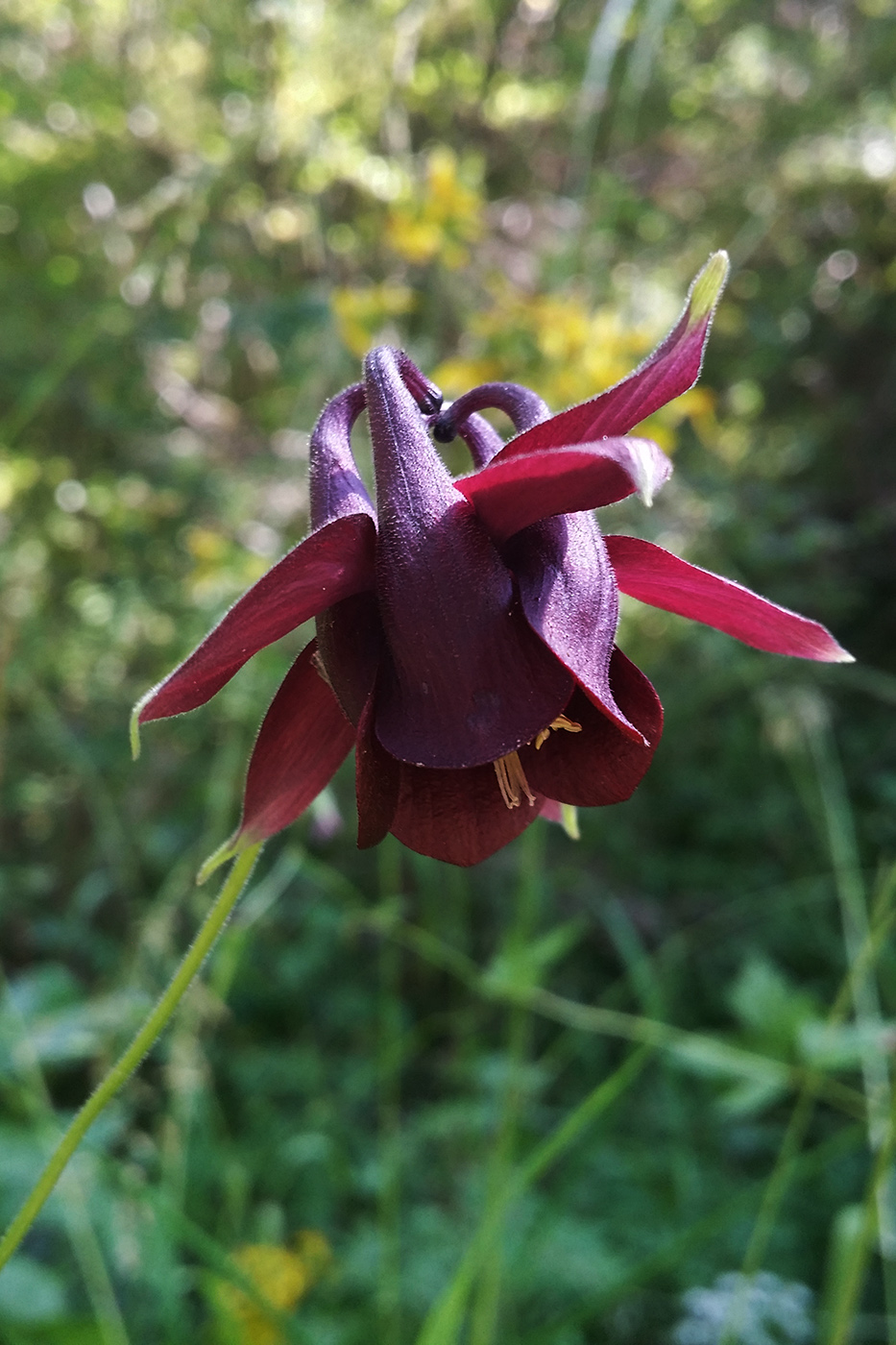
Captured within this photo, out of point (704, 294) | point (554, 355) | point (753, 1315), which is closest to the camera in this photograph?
point (704, 294)

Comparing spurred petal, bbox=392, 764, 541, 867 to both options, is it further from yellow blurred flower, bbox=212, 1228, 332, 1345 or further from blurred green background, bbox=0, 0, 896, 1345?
yellow blurred flower, bbox=212, 1228, 332, 1345

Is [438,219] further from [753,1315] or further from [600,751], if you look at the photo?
[753,1315]

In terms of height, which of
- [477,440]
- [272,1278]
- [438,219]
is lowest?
[272,1278]

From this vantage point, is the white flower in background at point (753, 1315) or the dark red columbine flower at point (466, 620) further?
the white flower in background at point (753, 1315)

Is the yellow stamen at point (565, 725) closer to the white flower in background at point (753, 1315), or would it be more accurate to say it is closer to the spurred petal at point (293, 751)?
the spurred petal at point (293, 751)

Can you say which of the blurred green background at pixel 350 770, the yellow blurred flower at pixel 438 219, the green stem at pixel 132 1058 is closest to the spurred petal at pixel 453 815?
the green stem at pixel 132 1058

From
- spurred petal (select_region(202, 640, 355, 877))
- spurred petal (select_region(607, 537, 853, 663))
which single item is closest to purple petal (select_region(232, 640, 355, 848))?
spurred petal (select_region(202, 640, 355, 877))

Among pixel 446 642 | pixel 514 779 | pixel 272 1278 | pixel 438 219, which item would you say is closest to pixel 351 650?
pixel 446 642
